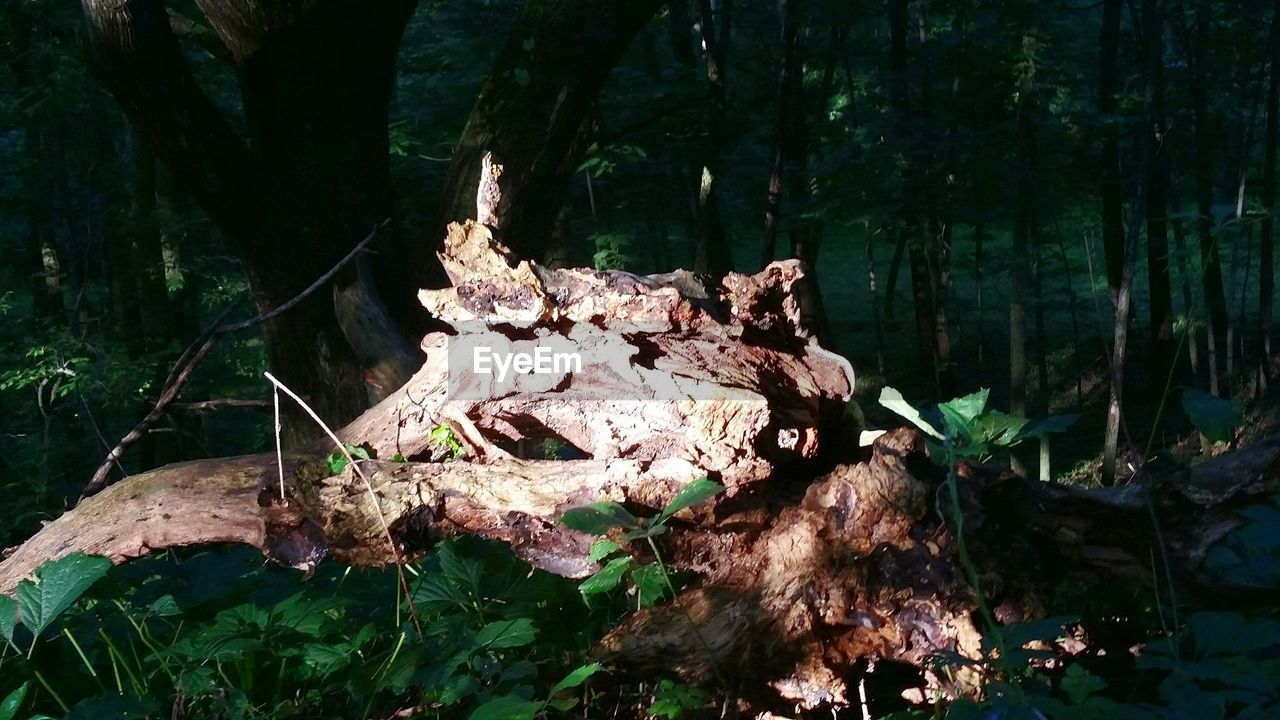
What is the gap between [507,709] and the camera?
1388mm

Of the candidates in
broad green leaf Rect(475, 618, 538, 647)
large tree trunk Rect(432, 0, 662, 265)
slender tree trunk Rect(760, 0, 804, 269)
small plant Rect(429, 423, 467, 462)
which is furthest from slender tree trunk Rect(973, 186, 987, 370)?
broad green leaf Rect(475, 618, 538, 647)

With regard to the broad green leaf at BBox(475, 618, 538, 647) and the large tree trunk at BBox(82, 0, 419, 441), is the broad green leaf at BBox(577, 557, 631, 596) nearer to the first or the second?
Result: the broad green leaf at BBox(475, 618, 538, 647)

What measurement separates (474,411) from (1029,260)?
7114 millimetres

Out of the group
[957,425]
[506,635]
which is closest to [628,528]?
[506,635]

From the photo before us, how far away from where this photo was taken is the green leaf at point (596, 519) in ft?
5.63

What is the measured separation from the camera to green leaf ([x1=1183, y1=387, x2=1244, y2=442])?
1463mm

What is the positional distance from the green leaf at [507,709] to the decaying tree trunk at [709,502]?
1.01ft

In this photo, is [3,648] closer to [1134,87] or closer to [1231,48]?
[1134,87]

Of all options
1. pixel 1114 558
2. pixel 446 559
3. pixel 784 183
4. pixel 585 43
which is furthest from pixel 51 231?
pixel 1114 558

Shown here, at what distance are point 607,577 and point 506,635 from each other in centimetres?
28

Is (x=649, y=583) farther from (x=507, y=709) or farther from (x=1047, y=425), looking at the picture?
(x=1047, y=425)

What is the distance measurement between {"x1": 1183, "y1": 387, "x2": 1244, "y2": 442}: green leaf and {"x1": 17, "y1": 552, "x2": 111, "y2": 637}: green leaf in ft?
5.69

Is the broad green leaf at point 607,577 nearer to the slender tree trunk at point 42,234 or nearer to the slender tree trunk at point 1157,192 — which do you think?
the slender tree trunk at point 1157,192

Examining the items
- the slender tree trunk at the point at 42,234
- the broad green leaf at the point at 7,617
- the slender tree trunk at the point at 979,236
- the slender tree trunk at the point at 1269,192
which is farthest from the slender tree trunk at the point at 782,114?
the slender tree trunk at the point at 42,234
